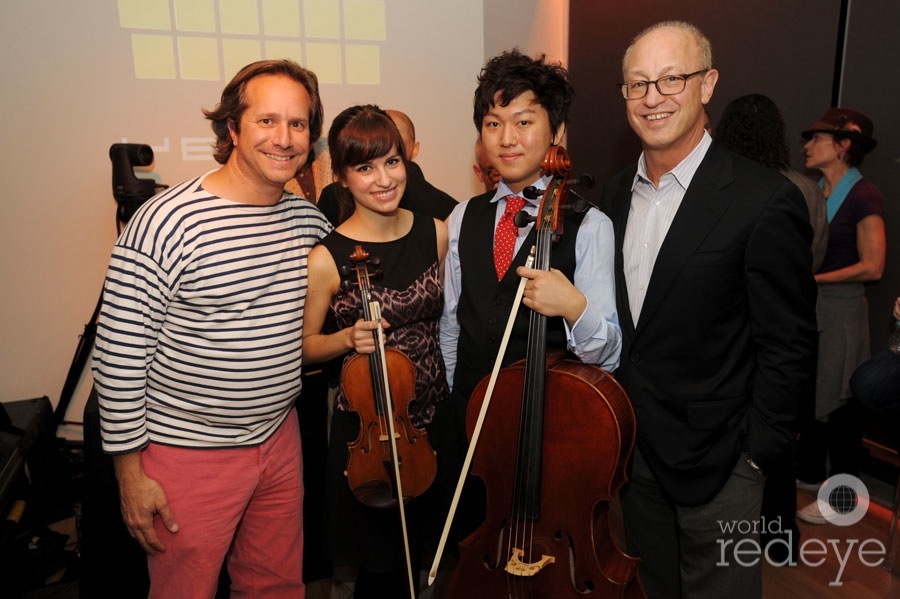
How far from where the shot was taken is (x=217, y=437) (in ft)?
A: 5.31

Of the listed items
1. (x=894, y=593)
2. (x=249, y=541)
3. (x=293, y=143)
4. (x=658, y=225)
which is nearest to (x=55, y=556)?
(x=249, y=541)

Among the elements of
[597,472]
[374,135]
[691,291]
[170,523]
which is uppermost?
[374,135]

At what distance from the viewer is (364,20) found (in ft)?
12.7

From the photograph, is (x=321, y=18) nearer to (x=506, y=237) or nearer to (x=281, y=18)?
(x=281, y=18)

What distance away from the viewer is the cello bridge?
145cm

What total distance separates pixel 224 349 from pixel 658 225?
→ 118cm

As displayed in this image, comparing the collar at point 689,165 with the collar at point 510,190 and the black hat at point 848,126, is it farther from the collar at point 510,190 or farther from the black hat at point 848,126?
the black hat at point 848,126

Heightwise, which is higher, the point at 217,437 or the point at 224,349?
the point at 224,349

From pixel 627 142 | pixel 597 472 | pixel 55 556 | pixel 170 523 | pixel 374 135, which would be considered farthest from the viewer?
pixel 627 142

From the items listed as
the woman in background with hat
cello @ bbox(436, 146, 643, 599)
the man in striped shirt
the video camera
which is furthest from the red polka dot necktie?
the video camera

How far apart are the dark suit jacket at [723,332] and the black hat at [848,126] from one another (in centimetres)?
179

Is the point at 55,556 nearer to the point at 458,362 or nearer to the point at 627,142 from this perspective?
the point at 458,362

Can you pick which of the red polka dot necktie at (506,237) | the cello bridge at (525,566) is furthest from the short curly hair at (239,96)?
the cello bridge at (525,566)

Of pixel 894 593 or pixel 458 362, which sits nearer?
pixel 458 362
